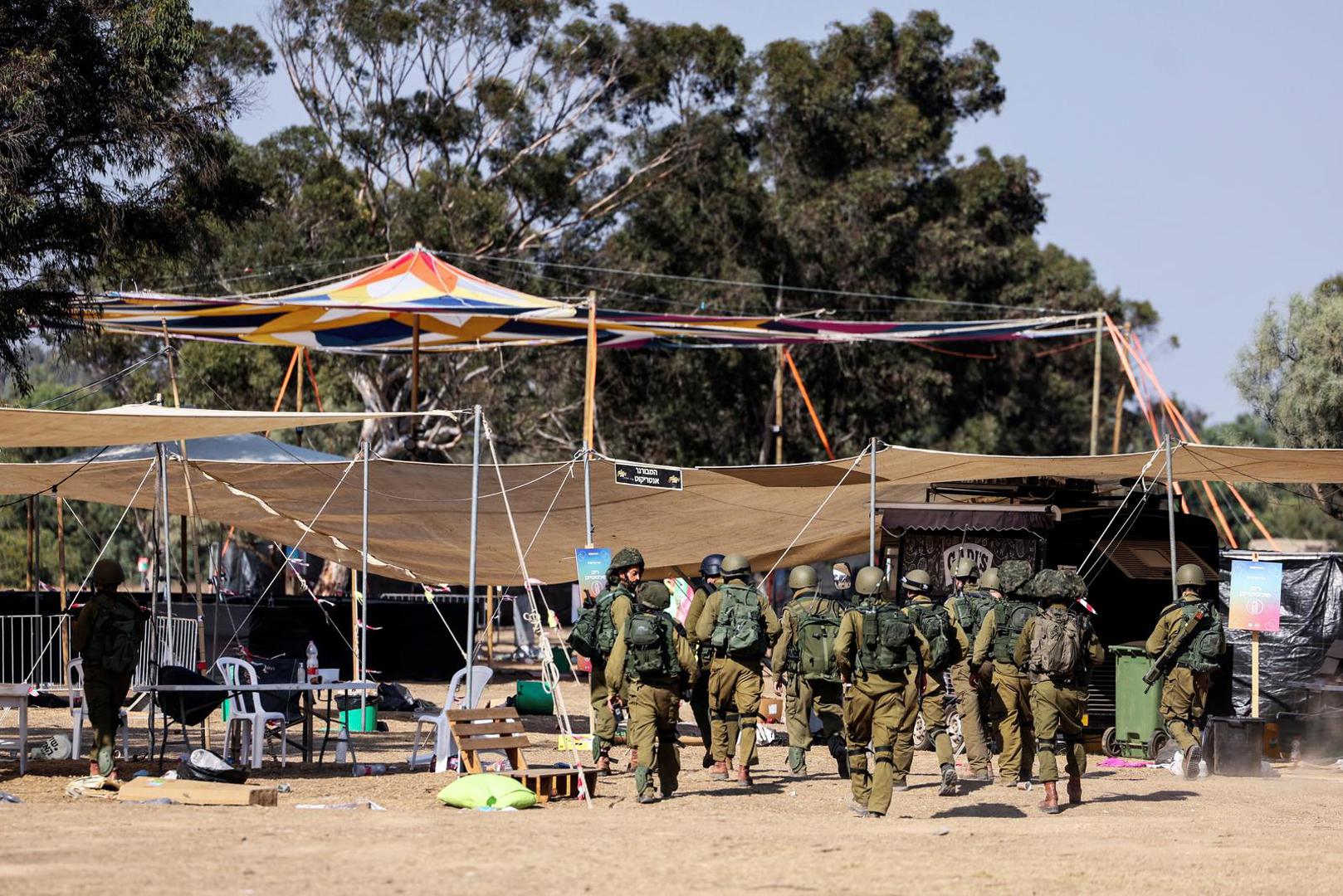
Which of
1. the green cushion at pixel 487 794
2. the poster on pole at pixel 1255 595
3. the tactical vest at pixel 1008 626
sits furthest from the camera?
the poster on pole at pixel 1255 595

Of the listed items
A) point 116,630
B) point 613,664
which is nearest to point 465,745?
point 613,664

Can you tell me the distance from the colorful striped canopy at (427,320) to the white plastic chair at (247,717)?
15.7 ft

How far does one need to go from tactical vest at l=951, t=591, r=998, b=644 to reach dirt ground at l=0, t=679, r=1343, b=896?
1336 millimetres

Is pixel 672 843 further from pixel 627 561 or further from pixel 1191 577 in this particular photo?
pixel 1191 577

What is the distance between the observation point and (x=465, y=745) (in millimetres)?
12336

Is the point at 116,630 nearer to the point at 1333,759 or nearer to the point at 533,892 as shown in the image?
the point at 533,892

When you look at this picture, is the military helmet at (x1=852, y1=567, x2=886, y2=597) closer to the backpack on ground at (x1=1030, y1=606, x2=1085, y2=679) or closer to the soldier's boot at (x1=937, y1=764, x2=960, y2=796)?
the backpack on ground at (x1=1030, y1=606, x2=1085, y2=679)

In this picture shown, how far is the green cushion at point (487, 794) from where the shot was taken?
11539 millimetres

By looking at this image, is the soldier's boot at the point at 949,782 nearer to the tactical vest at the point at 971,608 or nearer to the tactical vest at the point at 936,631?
the tactical vest at the point at 936,631

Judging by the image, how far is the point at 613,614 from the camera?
12672 mm

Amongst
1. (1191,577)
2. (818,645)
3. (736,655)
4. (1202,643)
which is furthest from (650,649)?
(1191,577)

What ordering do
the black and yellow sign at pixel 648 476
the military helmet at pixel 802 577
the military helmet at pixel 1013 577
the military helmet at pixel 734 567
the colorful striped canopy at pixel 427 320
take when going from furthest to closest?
the colorful striped canopy at pixel 427 320 < the black and yellow sign at pixel 648 476 < the military helmet at pixel 802 577 < the military helmet at pixel 734 567 < the military helmet at pixel 1013 577

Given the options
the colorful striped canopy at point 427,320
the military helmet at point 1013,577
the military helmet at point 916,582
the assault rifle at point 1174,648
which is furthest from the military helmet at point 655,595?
the colorful striped canopy at point 427,320

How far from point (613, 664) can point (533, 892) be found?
3982mm
